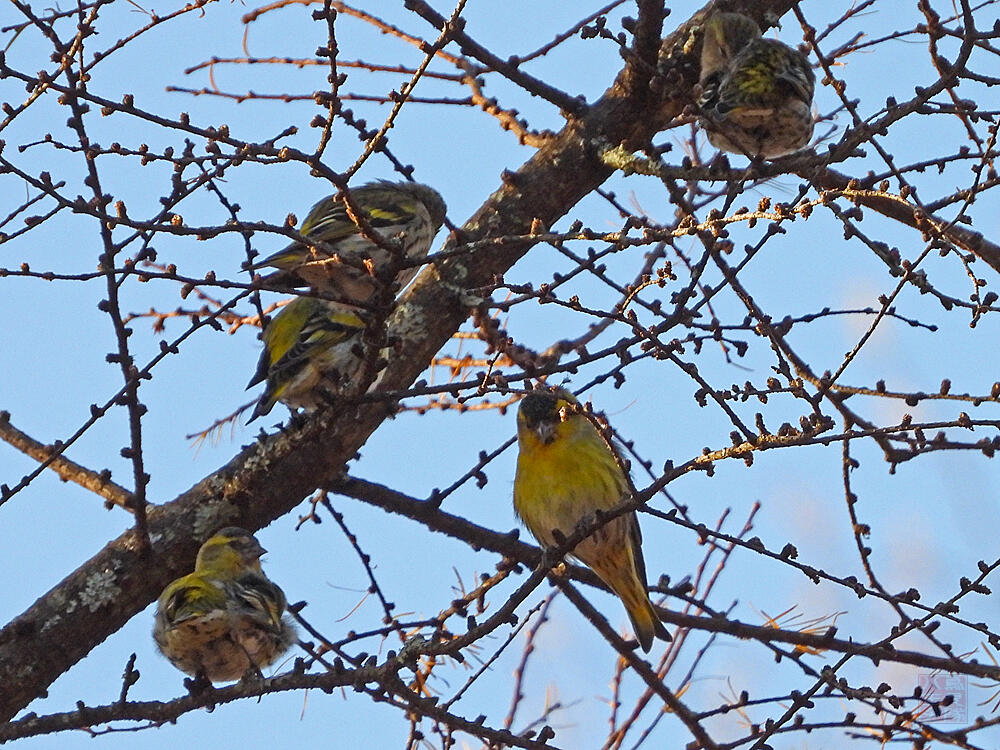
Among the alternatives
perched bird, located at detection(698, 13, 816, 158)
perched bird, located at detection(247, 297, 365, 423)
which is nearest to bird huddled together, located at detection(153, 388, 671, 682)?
perched bird, located at detection(247, 297, 365, 423)

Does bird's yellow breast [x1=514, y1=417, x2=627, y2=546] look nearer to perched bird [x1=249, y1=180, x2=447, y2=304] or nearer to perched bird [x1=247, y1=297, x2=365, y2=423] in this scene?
perched bird [x1=247, y1=297, x2=365, y2=423]

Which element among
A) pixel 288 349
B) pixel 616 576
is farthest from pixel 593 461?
pixel 288 349

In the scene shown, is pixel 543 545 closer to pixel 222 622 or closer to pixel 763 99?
pixel 222 622

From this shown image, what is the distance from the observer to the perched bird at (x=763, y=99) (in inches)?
180

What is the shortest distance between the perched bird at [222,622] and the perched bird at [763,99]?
85.3 inches

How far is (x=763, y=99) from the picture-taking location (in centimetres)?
458

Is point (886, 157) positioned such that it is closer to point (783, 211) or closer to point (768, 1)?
point (783, 211)

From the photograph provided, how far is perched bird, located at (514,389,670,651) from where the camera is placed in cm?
547

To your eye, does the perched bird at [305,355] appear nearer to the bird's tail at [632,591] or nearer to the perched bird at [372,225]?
the perched bird at [372,225]

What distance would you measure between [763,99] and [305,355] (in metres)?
2.49

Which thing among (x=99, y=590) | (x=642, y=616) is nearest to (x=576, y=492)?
(x=642, y=616)

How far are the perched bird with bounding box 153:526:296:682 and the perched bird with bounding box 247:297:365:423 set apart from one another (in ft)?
4.91

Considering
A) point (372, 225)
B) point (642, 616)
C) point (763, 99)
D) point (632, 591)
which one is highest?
point (372, 225)

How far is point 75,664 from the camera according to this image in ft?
14.6
